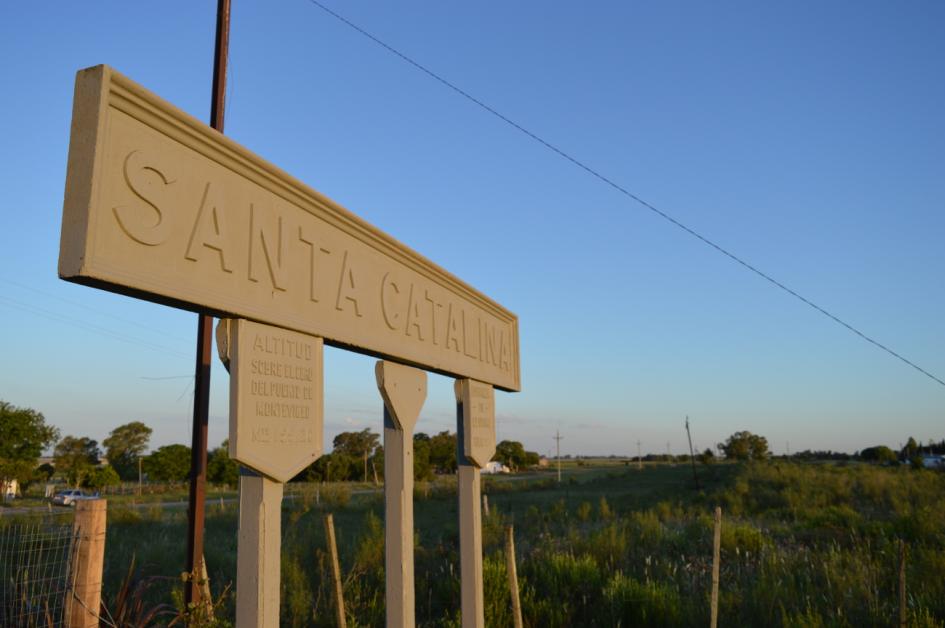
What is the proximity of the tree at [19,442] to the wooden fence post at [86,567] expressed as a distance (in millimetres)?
43758

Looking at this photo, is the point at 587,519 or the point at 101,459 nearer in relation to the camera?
the point at 587,519

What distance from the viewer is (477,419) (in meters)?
4.94

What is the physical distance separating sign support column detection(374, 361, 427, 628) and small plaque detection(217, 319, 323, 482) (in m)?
0.83

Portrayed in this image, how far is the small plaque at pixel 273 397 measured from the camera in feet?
8.41

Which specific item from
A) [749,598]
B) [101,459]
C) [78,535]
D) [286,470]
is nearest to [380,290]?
[286,470]

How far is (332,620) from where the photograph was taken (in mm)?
6938

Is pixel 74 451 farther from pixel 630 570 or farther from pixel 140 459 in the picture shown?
pixel 630 570

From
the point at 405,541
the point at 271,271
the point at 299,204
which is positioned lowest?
the point at 405,541

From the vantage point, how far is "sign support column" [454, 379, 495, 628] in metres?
4.72

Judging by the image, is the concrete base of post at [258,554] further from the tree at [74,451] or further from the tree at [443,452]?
the tree at [74,451]

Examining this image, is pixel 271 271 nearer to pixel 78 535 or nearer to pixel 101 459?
pixel 78 535

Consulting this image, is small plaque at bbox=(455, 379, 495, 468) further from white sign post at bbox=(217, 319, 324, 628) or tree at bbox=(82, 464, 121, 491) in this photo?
tree at bbox=(82, 464, 121, 491)

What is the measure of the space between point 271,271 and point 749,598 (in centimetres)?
679

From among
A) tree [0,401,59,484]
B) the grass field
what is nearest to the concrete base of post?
the grass field
